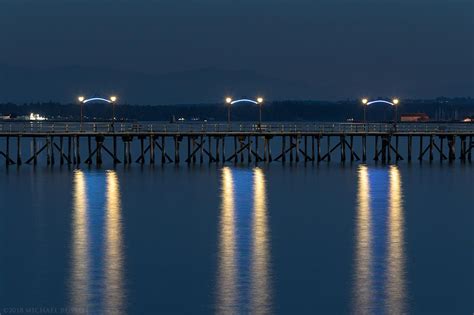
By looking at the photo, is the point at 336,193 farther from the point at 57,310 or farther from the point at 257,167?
the point at 57,310

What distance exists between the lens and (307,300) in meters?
27.8

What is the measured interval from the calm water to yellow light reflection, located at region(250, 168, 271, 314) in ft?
0.21

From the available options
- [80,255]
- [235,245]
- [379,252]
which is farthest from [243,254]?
[80,255]

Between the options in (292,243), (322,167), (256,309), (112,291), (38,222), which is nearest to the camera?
(256,309)

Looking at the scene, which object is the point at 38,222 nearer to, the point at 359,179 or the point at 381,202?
the point at 381,202

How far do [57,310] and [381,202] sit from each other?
1011 inches

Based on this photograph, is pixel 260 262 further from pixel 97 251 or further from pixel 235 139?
pixel 235 139

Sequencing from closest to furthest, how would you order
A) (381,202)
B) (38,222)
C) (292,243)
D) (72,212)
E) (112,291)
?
(112,291)
(292,243)
(38,222)
(72,212)
(381,202)

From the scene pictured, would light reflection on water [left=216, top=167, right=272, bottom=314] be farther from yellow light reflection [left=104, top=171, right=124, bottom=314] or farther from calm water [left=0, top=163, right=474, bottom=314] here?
yellow light reflection [left=104, top=171, right=124, bottom=314]

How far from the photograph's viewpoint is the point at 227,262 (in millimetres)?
32438

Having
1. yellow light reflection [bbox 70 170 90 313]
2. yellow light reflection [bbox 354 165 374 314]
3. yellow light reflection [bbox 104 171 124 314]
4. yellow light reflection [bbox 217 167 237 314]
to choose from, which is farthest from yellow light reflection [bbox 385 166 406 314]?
yellow light reflection [bbox 70 170 90 313]

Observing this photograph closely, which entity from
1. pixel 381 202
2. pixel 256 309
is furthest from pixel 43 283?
pixel 381 202

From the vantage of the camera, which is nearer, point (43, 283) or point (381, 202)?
point (43, 283)

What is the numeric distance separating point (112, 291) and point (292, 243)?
9.70 metres
